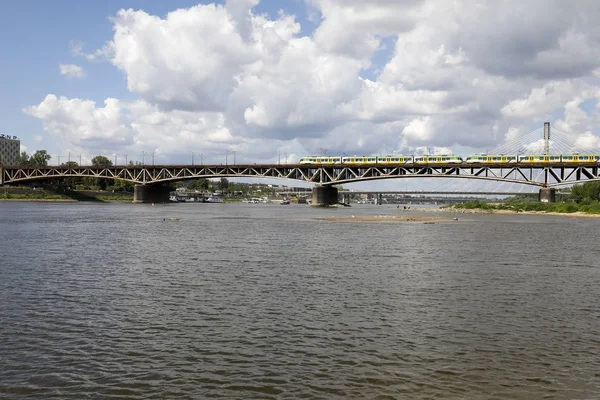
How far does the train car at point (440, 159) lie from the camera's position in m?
164

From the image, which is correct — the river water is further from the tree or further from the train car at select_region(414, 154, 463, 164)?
the tree

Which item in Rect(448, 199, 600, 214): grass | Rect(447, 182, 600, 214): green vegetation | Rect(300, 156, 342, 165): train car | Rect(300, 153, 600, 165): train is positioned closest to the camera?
Rect(448, 199, 600, 214): grass

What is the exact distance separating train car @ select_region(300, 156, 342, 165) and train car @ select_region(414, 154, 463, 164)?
28839 mm

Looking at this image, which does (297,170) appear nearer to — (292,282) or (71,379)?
(292,282)

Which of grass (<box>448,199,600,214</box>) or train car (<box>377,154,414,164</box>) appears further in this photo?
train car (<box>377,154,414,164</box>)

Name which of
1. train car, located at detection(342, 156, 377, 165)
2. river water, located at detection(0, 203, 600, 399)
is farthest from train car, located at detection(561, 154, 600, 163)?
river water, located at detection(0, 203, 600, 399)

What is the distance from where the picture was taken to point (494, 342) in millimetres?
16922

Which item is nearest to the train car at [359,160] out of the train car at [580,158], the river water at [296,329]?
the train car at [580,158]

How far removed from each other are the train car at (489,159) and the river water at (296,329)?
130941 mm

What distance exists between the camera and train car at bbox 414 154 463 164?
536ft

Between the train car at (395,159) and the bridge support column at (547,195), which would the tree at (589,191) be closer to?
the bridge support column at (547,195)

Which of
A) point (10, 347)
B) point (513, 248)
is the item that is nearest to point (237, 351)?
point (10, 347)

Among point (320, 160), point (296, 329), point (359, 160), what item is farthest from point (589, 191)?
point (296, 329)

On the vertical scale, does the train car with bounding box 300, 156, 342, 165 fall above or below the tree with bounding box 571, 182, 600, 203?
above
